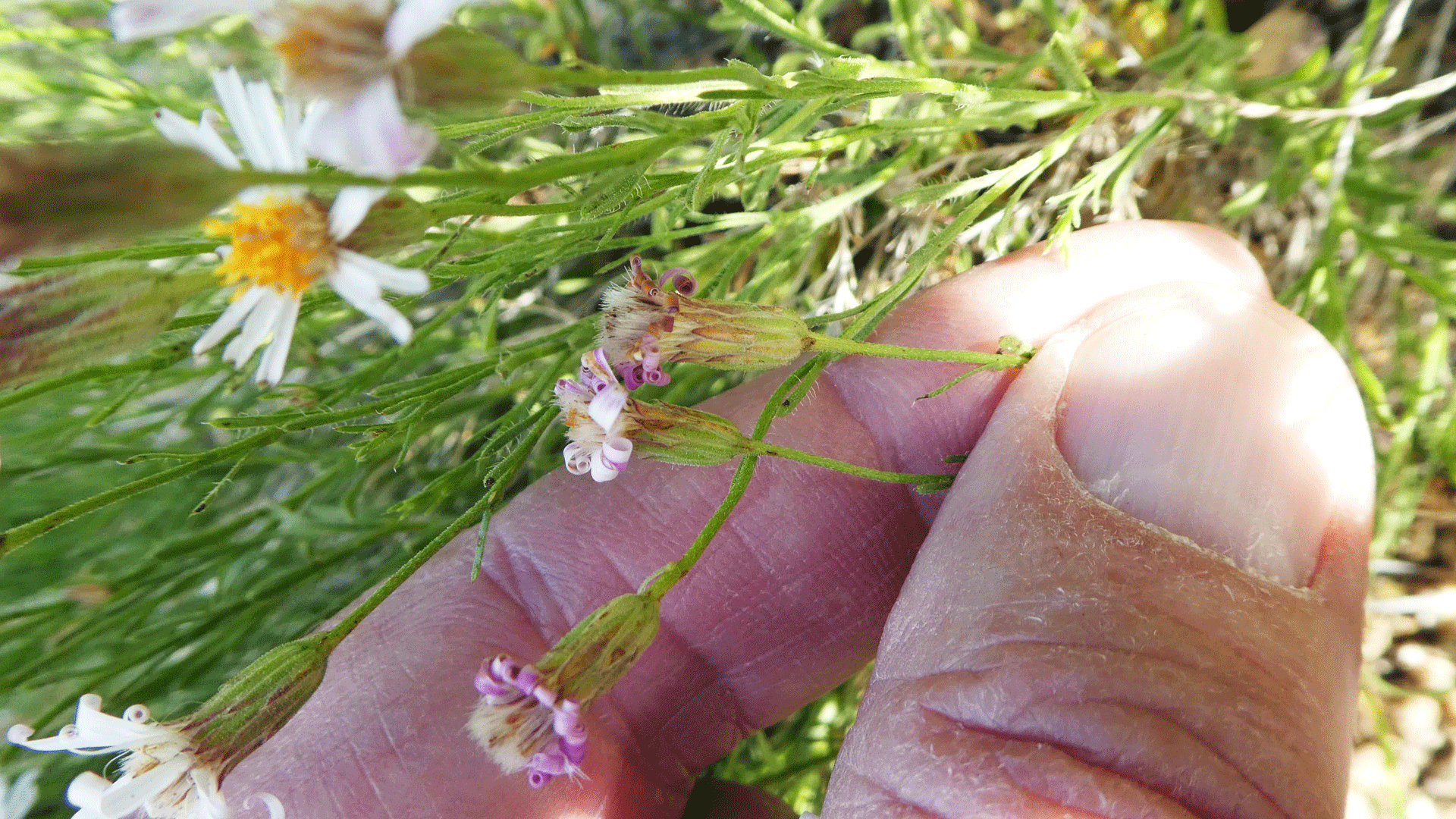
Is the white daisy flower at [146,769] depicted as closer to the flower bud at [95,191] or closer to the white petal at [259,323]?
the white petal at [259,323]

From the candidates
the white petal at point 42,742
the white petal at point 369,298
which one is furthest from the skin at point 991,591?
the white petal at point 369,298

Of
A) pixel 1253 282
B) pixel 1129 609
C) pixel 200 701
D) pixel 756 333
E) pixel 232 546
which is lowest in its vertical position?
pixel 200 701

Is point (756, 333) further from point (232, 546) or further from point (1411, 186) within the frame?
point (1411, 186)

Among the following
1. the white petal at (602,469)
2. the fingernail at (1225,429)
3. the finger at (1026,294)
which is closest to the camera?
the white petal at (602,469)

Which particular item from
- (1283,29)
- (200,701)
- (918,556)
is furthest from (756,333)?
(1283,29)

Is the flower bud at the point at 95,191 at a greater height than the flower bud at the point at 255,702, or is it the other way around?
the flower bud at the point at 95,191

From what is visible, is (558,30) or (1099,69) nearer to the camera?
(1099,69)
